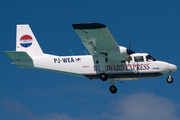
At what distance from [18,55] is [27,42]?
6.91ft

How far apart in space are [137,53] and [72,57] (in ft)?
18.6

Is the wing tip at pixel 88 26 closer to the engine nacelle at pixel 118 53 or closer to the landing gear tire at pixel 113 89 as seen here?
the engine nacelle at pixel 118 53

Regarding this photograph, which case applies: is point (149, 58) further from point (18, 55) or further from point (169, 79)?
point (18, 55)

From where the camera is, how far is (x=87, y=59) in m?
27.9

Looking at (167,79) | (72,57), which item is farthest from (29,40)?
(167,79)

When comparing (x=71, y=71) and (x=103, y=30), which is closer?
(x=103, y=30)

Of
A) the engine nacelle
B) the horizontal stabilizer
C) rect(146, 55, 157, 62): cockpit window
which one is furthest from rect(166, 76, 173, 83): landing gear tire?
the horizontal stabilizer

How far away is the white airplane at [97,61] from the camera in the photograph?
2609 cm

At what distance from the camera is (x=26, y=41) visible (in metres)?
29.5

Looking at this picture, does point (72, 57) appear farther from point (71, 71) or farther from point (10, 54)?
point (10, 54)

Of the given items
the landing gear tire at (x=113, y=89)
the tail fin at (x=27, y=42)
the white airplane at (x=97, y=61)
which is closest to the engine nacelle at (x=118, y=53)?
the white airplane at (x=97, y=61)

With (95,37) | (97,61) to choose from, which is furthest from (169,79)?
(95,37)

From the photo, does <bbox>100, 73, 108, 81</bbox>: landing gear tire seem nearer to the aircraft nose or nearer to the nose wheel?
the nose wheel

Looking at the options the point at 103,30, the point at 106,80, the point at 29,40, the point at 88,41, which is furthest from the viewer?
the point at 29,40
